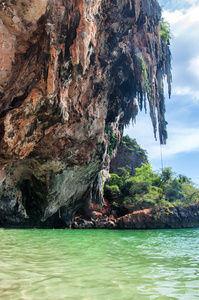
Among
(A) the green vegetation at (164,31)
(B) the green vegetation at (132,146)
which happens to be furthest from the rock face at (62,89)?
(B) the green vegetation at (132,146)

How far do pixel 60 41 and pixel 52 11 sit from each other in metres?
0.89

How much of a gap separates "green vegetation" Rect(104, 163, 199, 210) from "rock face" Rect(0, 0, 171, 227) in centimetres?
492

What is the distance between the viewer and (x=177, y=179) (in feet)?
77.2

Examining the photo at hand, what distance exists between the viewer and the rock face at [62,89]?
655 cm

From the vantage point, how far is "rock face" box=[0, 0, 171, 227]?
21.5 feet

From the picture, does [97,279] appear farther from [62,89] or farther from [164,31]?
[164,31]

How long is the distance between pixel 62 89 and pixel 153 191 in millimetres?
17032

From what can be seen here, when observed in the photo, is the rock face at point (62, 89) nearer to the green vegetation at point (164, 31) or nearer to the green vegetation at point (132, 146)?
the green vegetation at point (164, 31)

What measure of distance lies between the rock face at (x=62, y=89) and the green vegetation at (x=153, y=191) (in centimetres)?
492

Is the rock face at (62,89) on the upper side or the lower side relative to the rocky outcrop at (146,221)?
upper

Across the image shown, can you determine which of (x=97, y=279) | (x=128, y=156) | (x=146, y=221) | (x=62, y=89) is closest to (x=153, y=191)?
(x=146, y=221)

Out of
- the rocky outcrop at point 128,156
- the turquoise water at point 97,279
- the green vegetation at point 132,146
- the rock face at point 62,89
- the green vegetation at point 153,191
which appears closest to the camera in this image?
the turquoise water at point 97,279

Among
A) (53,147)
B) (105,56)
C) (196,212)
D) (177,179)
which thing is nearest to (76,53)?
(105,56)

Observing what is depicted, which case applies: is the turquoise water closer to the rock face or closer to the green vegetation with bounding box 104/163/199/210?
the rock face
